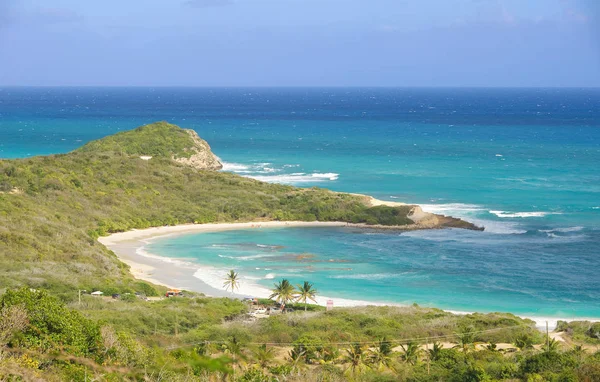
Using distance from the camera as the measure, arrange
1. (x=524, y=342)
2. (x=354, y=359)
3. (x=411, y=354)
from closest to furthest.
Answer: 1. (x=354, y=359)
2. (x=411, y=354)
3. (x=524, y=342)

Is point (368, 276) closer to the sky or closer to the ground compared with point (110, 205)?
closer to the ground

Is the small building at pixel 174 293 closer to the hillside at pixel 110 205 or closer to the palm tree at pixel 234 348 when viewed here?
the hillside at pixel 110 205

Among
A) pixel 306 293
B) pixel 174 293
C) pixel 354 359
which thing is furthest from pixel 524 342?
pixel 174 293

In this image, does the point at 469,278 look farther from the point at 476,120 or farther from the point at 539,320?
the point at 476,120

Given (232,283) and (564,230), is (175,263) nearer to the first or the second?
(232,283)

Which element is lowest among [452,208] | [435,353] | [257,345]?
[452,208]

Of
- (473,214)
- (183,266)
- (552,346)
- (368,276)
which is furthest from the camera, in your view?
(473,214)
